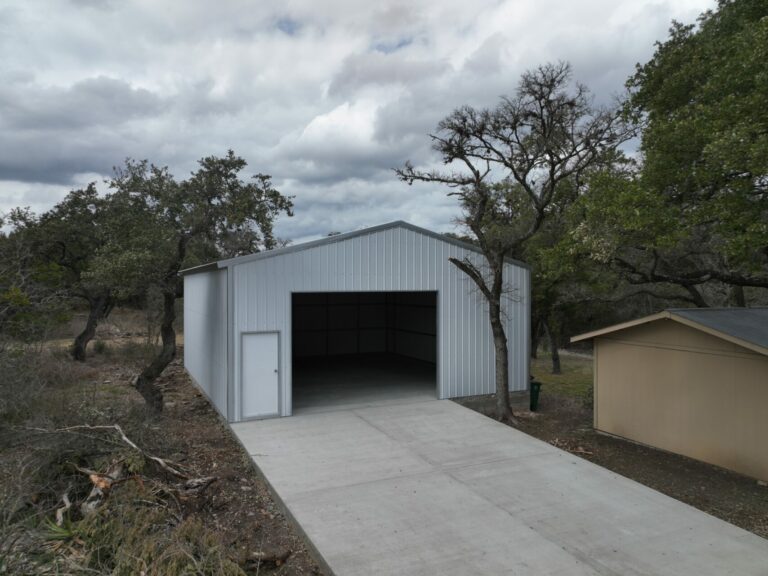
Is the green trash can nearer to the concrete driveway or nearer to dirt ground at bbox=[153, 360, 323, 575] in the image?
the concrete driveway

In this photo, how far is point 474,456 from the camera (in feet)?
26.0

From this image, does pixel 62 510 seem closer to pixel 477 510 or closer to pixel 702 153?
pixel 477 510

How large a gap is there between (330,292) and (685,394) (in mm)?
6743

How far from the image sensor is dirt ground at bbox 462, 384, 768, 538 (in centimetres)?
631

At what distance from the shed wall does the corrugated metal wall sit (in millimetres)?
2711

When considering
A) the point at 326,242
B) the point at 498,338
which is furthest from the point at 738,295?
the point at 326,242

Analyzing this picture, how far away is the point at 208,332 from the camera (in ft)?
40.0

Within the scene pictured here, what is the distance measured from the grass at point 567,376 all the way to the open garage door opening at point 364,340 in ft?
13.0

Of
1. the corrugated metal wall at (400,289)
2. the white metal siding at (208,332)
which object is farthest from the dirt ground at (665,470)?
the white metal siding at (208,332)

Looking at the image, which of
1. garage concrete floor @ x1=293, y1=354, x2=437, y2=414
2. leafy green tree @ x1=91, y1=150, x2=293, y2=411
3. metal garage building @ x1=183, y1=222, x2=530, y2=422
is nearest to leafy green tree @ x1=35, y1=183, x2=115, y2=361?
metal garage building @ x1=183, y1=222, x2=530, y2=422

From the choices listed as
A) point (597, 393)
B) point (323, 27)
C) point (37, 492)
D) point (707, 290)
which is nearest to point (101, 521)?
point (37, 492)

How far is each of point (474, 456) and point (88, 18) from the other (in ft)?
32.3

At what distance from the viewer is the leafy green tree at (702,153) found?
7.98 m

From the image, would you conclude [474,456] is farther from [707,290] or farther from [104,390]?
[707,290]
